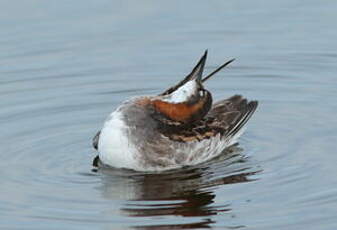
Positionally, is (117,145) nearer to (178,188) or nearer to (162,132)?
(162,132)

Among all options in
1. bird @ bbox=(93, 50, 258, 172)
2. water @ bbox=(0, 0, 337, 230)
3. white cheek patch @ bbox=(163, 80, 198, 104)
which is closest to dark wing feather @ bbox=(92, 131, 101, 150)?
bird @ bbox=(93, 50, 258, 172)

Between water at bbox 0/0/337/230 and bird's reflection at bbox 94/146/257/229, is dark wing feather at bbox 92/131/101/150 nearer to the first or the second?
water at bbox 0/0/337/230

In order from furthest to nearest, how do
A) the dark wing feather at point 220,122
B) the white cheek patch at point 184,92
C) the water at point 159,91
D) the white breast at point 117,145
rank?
1. the dark wing feather at point 220,122
2. the white cheek patch at point 184,92
3. the white breast at point 117,145
4. the water at point 159,91

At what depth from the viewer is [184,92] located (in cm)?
1614

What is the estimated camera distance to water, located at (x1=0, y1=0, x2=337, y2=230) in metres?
14.6

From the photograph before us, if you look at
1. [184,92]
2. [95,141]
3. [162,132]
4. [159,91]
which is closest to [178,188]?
[162,132]

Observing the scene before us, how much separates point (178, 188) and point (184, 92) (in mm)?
1384

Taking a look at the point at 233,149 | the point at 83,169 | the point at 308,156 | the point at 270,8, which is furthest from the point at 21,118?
the point at 270,8

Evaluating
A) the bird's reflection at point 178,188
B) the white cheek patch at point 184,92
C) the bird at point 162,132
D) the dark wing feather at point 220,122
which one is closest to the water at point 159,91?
the bird's reflection at point 178,188

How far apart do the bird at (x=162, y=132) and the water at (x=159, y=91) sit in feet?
0.68

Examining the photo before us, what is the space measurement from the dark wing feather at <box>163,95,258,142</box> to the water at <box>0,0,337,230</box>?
12.4 inches

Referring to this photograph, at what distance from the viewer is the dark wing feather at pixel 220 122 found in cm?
1638

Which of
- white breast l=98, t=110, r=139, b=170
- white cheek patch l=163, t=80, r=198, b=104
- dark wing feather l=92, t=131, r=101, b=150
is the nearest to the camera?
white breast l=98, t=110, r=139, b=170

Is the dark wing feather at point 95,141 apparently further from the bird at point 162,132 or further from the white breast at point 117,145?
the white breast at point 117,145
